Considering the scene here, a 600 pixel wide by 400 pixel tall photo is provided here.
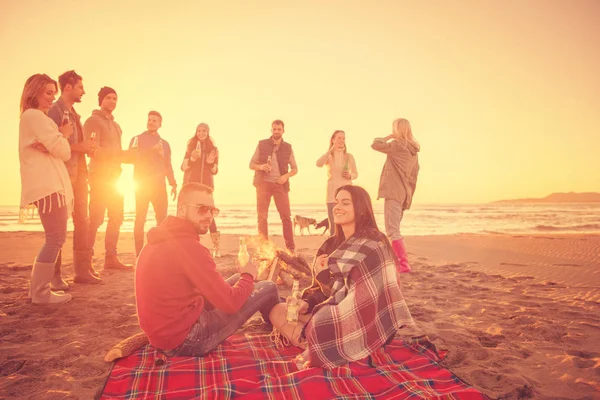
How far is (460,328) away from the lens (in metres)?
3.93

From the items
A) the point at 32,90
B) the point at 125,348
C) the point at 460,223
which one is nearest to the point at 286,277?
the point at 125,348

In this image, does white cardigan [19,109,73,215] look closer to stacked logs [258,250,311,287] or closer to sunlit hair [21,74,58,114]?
sunlit hair [21,74,58,114]

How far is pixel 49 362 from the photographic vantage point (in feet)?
9.61

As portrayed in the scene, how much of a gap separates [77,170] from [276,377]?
448cm

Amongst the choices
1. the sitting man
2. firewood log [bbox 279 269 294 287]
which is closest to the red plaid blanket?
the sitting man

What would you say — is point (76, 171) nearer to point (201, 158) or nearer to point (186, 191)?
point (201, 158)

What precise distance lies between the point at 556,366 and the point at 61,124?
6474mm

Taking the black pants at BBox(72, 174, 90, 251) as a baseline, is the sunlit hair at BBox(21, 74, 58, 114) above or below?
above

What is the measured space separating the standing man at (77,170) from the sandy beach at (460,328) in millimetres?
312

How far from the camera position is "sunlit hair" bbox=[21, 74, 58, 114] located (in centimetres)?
416

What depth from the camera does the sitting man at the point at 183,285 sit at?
2.66 m

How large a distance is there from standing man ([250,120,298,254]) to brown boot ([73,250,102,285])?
10.8 feet

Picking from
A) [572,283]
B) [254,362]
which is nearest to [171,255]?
[254,362]

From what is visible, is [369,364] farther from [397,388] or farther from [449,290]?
[449,290]
